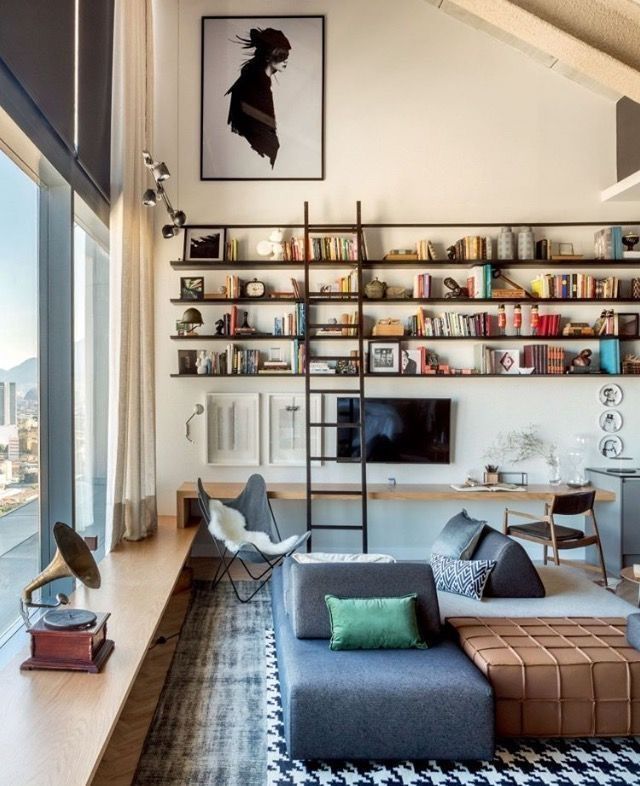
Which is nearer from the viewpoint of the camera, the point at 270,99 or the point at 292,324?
the point at 292,324

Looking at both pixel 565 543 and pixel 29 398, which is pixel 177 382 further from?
pixel 565 543

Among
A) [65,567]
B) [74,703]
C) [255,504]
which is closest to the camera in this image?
[74,703]

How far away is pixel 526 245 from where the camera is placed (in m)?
4.96

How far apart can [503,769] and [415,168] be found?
4529 millimetres

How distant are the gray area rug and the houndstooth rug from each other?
132 millimetres

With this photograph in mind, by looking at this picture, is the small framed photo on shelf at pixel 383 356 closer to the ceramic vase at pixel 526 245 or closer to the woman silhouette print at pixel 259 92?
the ceramic vase at pixel 526 245

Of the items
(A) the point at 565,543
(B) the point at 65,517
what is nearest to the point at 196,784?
(B) the point at 65,517

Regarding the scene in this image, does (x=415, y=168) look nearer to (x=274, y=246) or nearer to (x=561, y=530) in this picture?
(x=274, y=246)

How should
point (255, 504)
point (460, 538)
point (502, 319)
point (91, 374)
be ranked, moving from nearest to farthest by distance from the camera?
1. point (460, 538)
2. point (91, 374)
3. point (255, 504)
4. point (502, 319)

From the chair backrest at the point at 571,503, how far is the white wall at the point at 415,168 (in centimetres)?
95

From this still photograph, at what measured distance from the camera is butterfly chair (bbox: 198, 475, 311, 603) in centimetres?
405

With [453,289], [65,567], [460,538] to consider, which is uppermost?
[453,289]

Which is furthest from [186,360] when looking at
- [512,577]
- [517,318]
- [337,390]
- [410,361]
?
[512,577]

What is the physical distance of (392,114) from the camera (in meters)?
5.14
